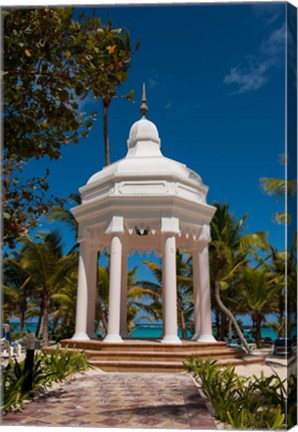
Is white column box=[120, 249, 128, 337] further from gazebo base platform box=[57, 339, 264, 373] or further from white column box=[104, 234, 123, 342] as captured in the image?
gazebo base platform box=[57, 339, 264, 373]

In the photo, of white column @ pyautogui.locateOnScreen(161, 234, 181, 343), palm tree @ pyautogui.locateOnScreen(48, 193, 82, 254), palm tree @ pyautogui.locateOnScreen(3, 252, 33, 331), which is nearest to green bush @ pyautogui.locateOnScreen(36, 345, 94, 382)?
white column @ pyautogui.locateOnScreen(161, 234, 181, 343)

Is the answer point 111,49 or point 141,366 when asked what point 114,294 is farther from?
point 111,49

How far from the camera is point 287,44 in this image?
20.8 ft

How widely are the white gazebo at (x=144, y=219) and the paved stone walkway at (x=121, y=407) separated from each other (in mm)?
3219

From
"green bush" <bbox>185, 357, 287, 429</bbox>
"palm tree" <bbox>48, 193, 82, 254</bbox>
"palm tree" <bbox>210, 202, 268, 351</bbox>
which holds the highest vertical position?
"palm tree" <bbox>48, 193, 82, 254</bbox>

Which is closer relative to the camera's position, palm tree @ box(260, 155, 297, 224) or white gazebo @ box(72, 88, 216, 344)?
palm tree @ box(260, 155, 297, 224)

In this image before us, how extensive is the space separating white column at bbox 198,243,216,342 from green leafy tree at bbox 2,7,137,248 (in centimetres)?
665

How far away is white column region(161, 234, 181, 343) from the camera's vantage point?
1095cm

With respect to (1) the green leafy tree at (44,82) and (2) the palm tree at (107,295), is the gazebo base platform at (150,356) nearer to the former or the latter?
(1) the green leafy tree at (44,82)

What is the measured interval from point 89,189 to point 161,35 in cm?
642

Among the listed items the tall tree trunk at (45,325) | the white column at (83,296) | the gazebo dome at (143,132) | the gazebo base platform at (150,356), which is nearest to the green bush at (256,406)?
the gazebo base platform at (150,356)

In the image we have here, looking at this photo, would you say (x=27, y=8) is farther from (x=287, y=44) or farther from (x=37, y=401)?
(x=37, y=401)

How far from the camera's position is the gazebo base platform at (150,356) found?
968 cm

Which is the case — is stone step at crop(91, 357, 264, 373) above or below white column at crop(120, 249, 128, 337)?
below
